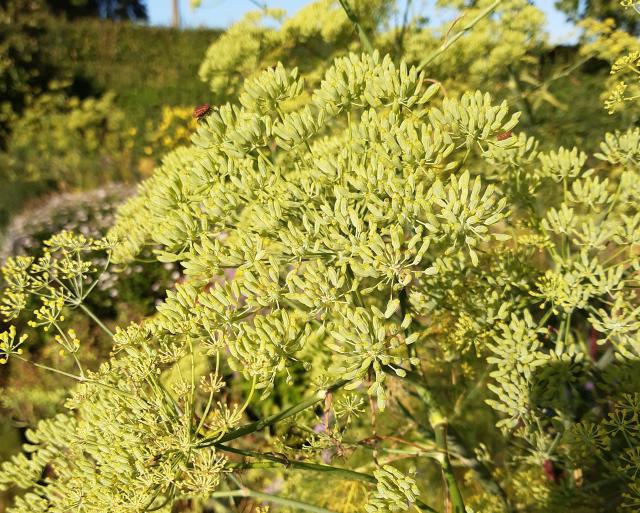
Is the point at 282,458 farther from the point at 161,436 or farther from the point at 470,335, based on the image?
the point at 470,335

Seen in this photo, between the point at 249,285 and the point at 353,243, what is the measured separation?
0.24 meters

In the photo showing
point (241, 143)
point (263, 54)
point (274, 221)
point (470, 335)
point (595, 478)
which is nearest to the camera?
point (274, 221)

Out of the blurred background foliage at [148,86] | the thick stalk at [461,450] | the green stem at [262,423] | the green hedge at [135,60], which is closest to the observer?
the green stem at [262,423]

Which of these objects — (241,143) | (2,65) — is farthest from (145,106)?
(241,143)

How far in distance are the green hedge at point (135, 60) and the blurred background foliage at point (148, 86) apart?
0.03 m

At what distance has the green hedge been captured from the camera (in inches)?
455

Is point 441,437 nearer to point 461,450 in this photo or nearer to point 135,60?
point 461,450

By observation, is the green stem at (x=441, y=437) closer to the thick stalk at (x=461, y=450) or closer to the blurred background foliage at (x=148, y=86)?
the thick stalk at (x=461, y=450)

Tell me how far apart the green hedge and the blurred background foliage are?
32mm

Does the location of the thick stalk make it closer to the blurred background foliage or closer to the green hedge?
the blurred background foliage

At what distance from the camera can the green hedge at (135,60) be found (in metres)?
11.5

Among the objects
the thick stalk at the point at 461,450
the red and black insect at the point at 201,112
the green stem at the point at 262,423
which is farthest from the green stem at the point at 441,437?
the red and black insect at the point at 201,112

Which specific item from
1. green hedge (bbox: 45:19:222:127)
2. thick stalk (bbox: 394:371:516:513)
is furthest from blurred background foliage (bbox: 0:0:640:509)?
thick stalk (bbox: 394:371:516:513)

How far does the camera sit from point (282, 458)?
1.19 metres
